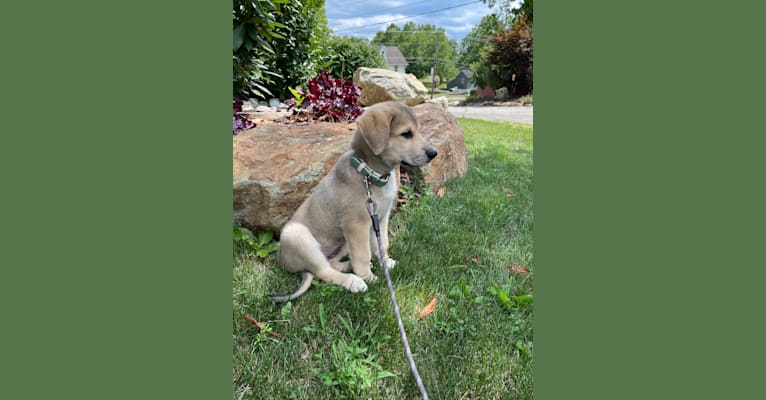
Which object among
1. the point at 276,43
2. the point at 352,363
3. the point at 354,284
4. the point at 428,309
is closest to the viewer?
the point at 352,363

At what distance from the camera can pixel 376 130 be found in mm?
2480

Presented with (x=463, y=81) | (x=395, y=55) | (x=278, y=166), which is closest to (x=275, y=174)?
(x=278, y=166)

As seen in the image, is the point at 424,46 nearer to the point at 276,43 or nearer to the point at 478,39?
the point at 478,39

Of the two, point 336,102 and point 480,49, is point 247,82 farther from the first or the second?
point 480,49

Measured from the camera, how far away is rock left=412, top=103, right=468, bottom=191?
453 cm

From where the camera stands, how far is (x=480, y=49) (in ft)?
8.21

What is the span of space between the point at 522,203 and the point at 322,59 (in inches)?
123

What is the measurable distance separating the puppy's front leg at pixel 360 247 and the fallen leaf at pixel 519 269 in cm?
95

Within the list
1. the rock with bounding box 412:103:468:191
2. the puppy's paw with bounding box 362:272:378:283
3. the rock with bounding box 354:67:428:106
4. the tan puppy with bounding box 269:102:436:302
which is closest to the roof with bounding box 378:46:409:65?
the tan puppy with bounding box 269:102:436:302

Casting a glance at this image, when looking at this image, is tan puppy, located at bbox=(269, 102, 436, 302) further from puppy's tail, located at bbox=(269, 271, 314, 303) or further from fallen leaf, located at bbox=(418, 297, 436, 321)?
fallen leaf, located at bbox=(418, 297, 436, 321)

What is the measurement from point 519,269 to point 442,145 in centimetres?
223

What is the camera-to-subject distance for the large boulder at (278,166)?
322 cm

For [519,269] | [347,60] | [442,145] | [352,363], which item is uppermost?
[347,60]

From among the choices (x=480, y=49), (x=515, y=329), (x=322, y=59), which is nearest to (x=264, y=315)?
(x=515, y=329)
